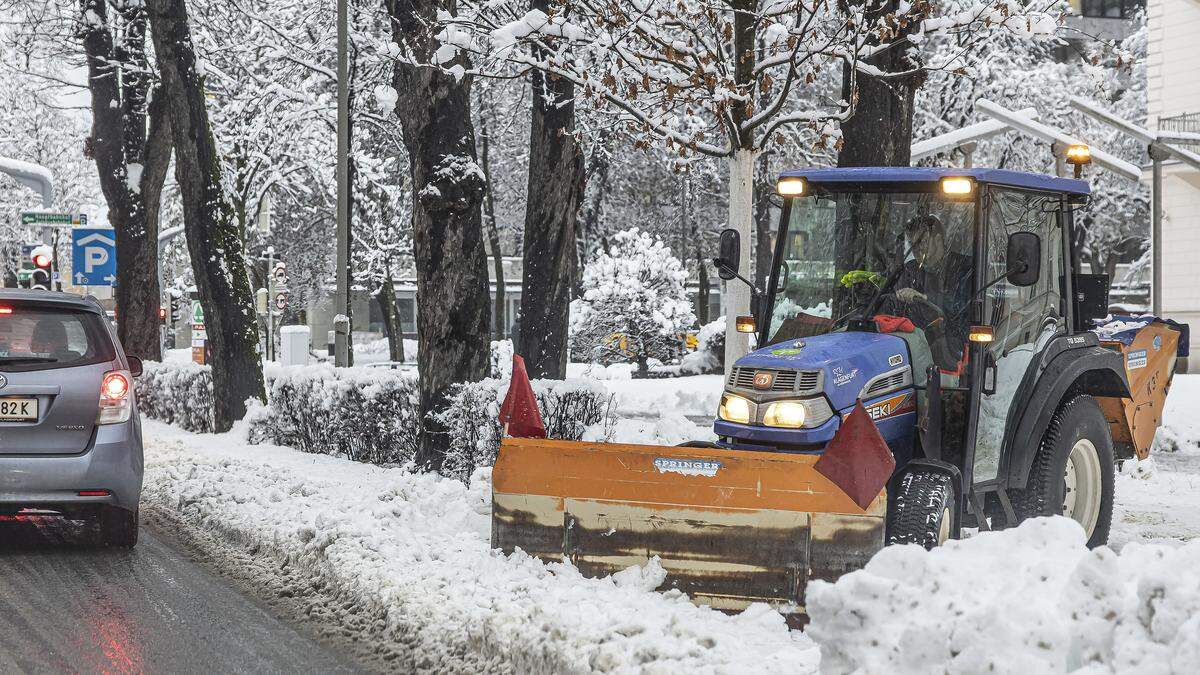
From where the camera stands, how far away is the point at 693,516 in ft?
21.9

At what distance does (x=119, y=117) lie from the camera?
23031 millimetres

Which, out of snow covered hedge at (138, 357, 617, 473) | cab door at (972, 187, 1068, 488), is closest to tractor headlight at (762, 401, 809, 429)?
cab door at (972, 187, 1068, 488)

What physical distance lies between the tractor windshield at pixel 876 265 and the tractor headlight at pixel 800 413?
2.98 ft

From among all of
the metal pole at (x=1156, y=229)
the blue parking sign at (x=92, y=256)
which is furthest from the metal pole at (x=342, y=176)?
the metal pole at (x=1156, y=229)

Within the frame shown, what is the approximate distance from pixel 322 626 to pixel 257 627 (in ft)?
1.02

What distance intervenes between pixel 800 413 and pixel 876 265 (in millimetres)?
1264

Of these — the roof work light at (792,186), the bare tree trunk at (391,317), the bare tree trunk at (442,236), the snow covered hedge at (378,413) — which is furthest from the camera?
the bare tree trunk at (391,317)

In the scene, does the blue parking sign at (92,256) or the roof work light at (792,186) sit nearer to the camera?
the roof work light at (792,186)

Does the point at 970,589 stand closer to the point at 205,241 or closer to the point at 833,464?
the point at 833,464

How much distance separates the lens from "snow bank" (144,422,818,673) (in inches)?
215

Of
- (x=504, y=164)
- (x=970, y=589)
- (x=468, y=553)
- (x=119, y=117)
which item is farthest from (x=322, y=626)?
(x=504, y=164)

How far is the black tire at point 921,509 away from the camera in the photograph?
667 centimetres

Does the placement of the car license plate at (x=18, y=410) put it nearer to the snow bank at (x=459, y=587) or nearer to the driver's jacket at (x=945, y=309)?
the snow bank at (x=459, y=587)

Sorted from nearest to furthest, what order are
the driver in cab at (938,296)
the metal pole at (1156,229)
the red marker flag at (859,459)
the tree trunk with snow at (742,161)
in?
the red marker flag at (859,459) → the driver in cab at (938,296) → the tree trunk with snow at (742,161) → the metal pole at (1156,229)
